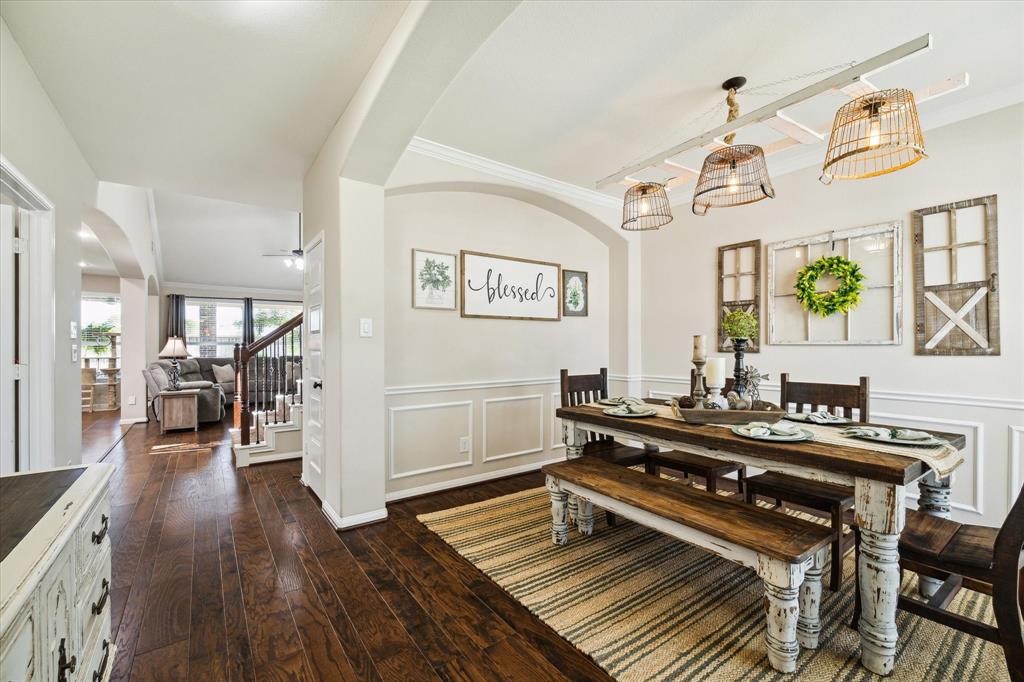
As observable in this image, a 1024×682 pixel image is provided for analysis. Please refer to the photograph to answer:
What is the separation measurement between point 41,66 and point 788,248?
4.77 meters

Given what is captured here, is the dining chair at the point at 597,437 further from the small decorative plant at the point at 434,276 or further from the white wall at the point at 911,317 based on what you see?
the white wall at the point at 911,317

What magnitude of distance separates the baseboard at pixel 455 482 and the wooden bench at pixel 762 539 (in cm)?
164

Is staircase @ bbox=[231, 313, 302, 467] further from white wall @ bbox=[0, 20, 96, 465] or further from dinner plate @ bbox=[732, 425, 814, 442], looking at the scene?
dinner plate @ bbox=[732, 425, 814, 442]

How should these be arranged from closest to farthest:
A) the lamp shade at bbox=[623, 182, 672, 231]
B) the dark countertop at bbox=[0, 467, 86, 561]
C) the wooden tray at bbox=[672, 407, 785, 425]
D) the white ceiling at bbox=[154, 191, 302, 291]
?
the dark countertop at bbox=[0, 467, 86, 561] < the wooden tray at bbox=[672, 407, 785, 425] < the lamp shade at bbox=[623, 182, 672, 231] < the white ceiling at bbox=[154, 191, 302, 291]

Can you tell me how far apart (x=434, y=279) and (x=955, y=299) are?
348 centimetres

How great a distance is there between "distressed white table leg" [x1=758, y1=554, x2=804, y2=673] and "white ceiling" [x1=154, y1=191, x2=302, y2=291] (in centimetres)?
736

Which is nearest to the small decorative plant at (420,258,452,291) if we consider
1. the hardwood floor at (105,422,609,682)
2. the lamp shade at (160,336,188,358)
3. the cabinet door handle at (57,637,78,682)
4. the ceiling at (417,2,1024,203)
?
the ceiling at (417,2,1024,203)

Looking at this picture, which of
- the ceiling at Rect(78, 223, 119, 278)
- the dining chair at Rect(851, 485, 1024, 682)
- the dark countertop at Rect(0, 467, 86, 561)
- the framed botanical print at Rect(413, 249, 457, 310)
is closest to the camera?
the dark countertop at Rect(0, 467, 86, 561)

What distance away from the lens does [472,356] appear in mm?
3734

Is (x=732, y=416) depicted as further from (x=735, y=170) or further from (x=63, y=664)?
(x=63, y=664)

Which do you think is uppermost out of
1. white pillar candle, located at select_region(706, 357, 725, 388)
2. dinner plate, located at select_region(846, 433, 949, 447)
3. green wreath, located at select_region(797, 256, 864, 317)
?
green wreath, located at select_region(797, 256, 864, 317)

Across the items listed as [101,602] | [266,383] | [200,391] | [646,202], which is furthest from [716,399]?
[200,391]

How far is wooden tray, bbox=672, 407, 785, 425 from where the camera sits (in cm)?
215

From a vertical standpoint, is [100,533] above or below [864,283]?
below
